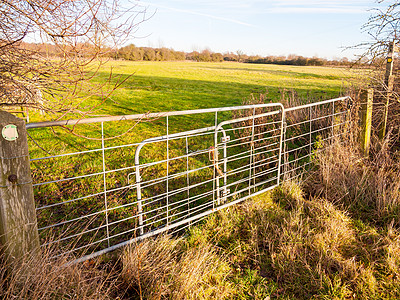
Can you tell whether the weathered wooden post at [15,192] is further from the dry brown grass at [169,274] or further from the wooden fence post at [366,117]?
the wooden fence post at [366,117]

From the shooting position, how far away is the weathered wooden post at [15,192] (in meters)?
2.10

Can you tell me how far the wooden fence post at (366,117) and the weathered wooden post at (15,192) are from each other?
5.41m

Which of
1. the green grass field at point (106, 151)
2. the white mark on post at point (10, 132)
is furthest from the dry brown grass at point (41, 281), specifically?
the green grass field at point (106, 151)

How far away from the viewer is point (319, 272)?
10.3ft

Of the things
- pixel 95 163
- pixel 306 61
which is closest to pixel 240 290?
pixel 95 163

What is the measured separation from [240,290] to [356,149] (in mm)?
3772

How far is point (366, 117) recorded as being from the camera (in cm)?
573

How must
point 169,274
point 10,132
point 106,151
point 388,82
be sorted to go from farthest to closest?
point 106,151 → point 388,82 → point 169,274 → point 10,132

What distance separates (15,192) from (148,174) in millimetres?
3512

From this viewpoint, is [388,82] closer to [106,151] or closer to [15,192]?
[106,151]

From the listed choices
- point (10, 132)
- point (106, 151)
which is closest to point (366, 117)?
point (106, 151)

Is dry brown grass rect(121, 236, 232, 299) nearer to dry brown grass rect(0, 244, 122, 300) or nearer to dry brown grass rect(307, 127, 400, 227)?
dry brown grass rect(0, 244, 122, 300)

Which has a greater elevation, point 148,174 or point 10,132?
point 10,132

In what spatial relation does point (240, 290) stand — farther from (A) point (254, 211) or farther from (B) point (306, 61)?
(B) point (306, 61)
